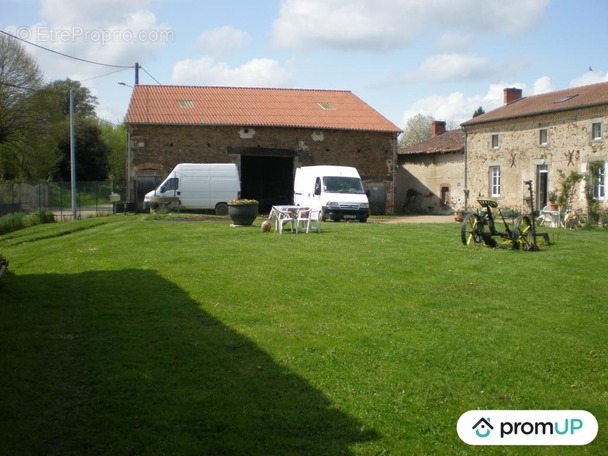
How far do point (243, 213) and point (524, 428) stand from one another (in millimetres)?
16473

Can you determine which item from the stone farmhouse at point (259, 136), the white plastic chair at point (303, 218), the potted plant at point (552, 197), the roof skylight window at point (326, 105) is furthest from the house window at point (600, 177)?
the roof skylight window at point (326, 105)

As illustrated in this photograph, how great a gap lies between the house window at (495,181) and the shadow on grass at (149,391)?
28.8 m

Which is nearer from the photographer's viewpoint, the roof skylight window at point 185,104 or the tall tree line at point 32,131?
the roof skylight window at point 185,104

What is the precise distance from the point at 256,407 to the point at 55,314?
402 cm

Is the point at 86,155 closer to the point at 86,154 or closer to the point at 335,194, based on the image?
the point at 86,154

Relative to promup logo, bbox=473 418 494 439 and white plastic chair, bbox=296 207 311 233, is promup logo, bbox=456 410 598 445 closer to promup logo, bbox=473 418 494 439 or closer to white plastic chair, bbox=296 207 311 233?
promup logo, bbox=473 418 494 439

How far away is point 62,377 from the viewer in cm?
628

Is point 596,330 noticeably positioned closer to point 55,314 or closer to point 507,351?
point 507,351

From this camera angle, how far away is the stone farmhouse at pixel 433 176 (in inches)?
1545

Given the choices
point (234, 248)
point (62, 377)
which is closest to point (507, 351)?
point (62, 377)

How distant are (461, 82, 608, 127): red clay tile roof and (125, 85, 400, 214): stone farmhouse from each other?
539 centimetres

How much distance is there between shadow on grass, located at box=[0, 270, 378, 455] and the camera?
16.5 feet

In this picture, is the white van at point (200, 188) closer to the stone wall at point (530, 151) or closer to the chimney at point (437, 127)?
the stone wall at point (530, 151)

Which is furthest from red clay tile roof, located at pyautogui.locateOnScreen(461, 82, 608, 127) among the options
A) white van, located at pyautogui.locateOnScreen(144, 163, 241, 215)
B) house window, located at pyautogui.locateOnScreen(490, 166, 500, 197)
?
white van, located at pyautogui.locateOnScreen(144, 163, 241, 215)
